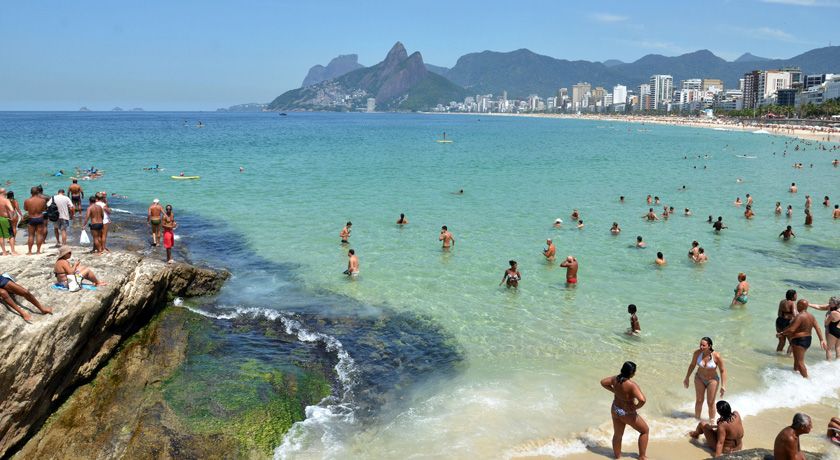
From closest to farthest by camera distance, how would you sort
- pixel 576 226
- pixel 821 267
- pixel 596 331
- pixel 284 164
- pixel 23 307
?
pixel 23 307 < pixel 596 331 < pixel 821 267 < pixel 576 226 < pixel 284 164

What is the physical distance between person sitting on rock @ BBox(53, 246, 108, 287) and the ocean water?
495 cm

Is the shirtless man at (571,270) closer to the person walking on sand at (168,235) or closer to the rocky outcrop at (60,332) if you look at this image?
the rocky outcrop at (60,332)

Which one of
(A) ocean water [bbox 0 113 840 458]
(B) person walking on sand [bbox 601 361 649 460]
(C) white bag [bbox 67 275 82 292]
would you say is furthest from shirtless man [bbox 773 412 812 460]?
(C) white bag [bbox 67 275 82 292]

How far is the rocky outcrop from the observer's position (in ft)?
26.9

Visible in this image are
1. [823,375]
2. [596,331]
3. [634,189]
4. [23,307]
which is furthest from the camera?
[634,189]

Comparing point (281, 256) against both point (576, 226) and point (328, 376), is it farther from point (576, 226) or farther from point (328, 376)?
point (576, 226)

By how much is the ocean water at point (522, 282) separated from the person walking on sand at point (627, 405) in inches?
34.5

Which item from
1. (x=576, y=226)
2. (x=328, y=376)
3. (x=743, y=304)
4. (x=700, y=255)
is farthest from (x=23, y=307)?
(x=576, y=226)

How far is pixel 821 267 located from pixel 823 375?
403 inches

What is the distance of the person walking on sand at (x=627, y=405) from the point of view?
8.12 m

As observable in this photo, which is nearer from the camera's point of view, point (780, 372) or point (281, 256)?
point (780, 372)

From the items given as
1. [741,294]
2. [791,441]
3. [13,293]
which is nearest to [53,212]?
[13,293]

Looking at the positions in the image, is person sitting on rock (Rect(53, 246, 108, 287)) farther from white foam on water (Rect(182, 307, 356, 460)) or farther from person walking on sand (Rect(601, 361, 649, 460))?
person walking on sand (Rect(601, 361, 649, 460))

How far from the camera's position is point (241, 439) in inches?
356
